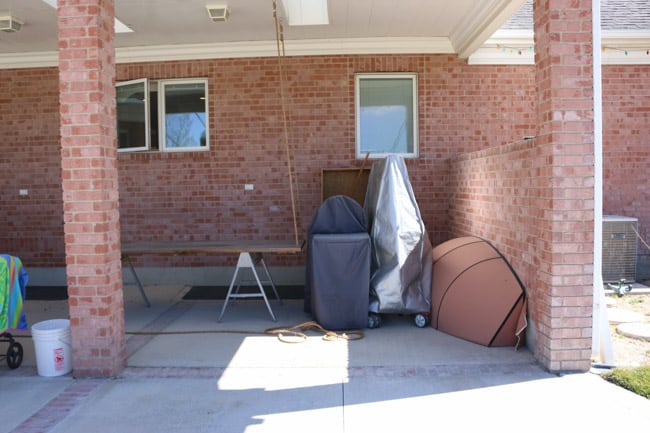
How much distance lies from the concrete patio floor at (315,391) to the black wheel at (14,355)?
0.10 metres

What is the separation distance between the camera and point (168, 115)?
777 centimetres

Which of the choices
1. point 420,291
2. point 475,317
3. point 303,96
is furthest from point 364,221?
point 303,96

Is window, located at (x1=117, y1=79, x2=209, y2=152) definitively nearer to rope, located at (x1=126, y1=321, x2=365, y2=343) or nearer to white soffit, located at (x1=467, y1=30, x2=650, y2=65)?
rope, located at (x1=126, y1=321, x2=365, y2=343)

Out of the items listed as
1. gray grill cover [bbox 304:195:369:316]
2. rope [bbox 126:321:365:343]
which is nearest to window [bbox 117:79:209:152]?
gray grill cover [bbox 304:195:369:316]

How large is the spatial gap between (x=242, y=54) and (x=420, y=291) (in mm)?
4244

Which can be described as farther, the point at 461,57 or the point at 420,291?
the point at 461,57

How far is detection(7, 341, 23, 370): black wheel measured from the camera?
443cm

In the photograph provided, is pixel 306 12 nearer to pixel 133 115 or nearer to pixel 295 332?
pixel 133 115

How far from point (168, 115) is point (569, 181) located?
224 inches

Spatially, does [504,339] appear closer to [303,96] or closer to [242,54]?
[303,96]

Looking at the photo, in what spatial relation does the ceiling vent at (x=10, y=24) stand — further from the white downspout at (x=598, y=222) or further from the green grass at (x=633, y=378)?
the green grass at (x=633, y=378)

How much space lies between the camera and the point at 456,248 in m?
5.85

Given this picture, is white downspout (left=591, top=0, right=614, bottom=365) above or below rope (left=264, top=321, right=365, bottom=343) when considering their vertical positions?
above

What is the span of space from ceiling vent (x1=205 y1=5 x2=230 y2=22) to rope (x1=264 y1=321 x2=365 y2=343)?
141 inches
